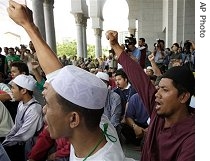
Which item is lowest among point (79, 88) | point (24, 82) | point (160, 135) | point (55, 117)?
point (160, 135)

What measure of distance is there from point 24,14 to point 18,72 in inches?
114

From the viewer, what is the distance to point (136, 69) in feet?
7.45

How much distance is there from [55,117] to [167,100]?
983mm

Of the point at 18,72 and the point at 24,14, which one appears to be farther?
the point at 18,72

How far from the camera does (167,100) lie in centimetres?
207

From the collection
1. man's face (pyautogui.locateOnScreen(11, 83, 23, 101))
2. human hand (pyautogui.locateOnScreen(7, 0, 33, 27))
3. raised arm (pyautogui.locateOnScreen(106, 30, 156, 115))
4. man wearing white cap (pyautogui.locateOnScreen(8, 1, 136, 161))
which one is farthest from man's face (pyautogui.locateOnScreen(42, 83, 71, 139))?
man's face (pyautogui.locateOnScreen(11, 83, 23, 101))

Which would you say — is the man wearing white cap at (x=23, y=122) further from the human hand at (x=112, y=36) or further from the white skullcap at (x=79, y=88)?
the white skullcap at (x=79, y=88)

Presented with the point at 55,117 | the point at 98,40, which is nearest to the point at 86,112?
the point at 55,117

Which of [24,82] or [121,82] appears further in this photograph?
[121,82]

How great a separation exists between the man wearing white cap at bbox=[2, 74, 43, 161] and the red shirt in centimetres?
147

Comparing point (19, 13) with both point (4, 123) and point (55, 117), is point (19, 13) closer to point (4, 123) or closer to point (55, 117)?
point (55, 117)
